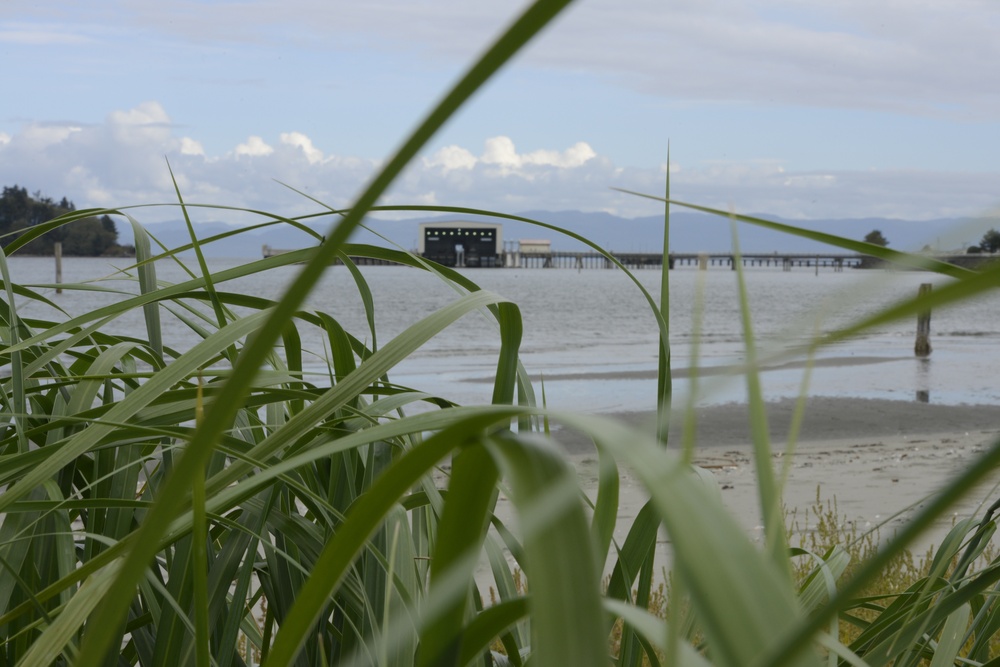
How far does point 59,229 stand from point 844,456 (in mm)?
51770

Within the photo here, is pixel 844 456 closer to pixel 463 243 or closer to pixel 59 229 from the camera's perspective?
pixel 59 229

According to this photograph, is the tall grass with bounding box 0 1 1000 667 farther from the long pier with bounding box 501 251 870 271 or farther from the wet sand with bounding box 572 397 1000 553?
the long pier with bounding box 501 251 870 271

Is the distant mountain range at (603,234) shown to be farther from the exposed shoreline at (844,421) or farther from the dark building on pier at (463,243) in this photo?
the exposed shoreline at (844,421)

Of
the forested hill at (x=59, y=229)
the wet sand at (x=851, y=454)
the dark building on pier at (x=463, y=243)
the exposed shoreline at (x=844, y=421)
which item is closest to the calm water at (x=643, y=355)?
the exposed shoreline at (x=844, y=421)

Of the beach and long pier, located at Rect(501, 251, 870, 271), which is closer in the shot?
the beach

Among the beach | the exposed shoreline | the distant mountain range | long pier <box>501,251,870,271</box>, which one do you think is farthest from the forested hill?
the beach

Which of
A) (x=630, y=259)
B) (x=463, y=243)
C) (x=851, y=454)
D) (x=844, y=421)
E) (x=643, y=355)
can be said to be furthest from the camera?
(x=630, y=259)

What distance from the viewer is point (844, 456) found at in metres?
8.52

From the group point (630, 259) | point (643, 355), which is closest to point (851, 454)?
point (643, 355)

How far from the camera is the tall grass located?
210 mm

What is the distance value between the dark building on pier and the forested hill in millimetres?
26205

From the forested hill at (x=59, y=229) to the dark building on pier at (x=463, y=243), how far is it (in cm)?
2620

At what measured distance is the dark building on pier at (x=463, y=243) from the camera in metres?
77.7

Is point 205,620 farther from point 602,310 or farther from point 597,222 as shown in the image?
point 597,222
